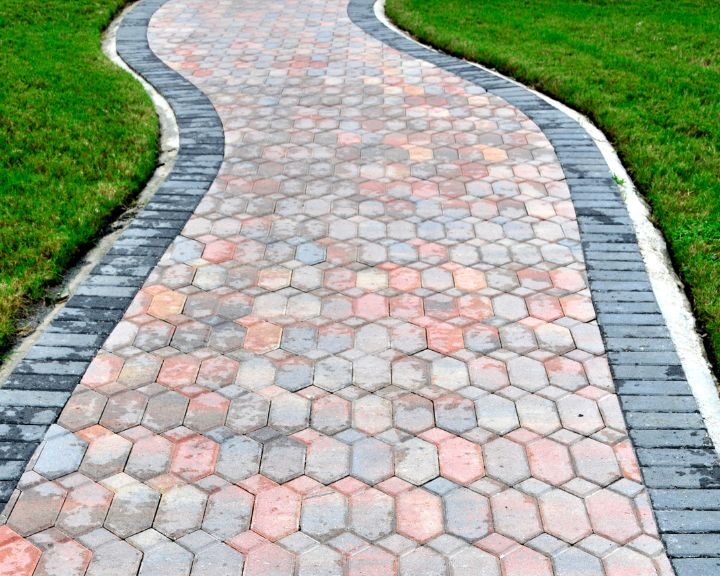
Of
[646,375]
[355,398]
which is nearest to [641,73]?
[646,375]

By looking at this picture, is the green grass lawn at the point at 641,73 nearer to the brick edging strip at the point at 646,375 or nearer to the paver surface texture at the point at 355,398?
the brick edging strip at the point at 646,375

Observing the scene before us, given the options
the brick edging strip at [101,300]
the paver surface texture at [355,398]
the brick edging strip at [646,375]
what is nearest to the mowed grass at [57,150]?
the brick edging strip at [101,300]

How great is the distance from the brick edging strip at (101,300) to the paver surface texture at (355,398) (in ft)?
0.33

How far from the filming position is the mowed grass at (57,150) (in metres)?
5.88

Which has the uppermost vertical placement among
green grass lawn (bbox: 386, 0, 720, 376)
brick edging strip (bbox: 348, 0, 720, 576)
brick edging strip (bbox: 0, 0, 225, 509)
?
green grass lawn (bbox: 386, 0, 720, 376)

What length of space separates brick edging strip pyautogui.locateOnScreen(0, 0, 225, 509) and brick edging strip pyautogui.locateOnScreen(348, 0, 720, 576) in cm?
280

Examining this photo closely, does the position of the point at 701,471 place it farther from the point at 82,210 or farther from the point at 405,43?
the point at 405,43

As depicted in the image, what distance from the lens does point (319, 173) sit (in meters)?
7.36

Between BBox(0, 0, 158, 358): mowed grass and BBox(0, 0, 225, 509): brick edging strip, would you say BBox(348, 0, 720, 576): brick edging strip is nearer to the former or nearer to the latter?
BBox(0, 0, 225, 509): brick edging strip

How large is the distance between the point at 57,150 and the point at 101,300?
240cm

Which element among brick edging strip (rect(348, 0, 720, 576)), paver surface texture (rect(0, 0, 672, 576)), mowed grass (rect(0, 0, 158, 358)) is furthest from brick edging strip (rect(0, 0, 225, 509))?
brick edging strip (rect(348, 0, 720, 576))

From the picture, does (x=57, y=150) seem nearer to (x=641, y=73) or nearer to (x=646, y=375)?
(x=646, y=375)

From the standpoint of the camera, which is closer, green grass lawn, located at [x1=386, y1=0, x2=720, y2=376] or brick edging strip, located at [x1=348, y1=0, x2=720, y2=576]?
brick edging strip, located at [x1=348, y1=0, x2=720, y2=576]

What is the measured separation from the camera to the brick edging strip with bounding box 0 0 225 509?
4.49 m
